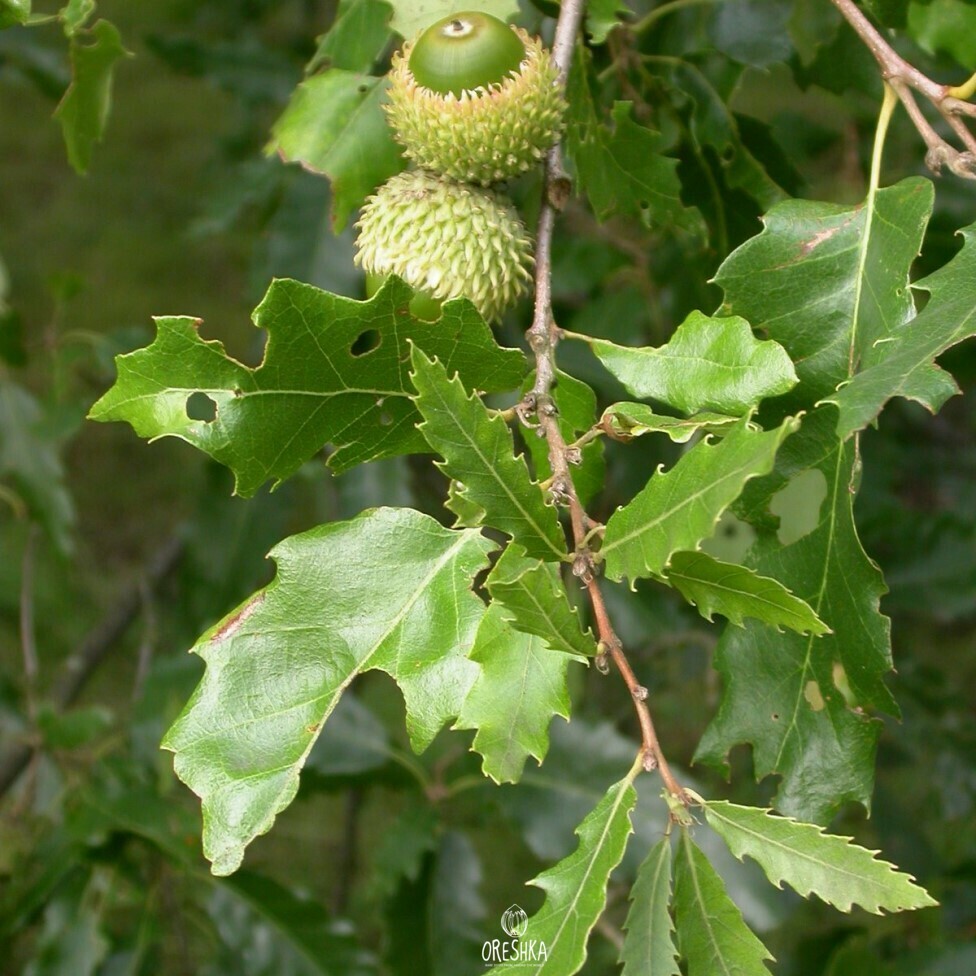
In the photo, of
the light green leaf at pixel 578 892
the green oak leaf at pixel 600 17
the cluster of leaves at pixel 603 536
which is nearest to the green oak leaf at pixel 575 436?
the cluster of leaves at pixel 603 536

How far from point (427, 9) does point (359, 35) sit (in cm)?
15

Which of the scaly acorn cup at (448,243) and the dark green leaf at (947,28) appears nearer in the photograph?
the scaly acorn cup at (448,243)

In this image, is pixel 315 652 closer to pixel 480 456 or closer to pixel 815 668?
pixel 480 456

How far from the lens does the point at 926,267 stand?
187cm

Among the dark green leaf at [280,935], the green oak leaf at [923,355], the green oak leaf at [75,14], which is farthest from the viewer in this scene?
the dark green leaf at [280,935]

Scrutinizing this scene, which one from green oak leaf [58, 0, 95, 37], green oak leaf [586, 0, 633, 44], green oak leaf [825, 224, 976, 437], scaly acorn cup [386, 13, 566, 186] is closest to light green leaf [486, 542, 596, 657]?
green oak leaf [825, 224, 976, 437]

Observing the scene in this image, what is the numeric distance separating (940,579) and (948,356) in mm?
420

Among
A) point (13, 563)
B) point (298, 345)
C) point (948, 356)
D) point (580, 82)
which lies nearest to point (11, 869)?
point (13, 563)

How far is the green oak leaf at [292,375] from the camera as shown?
90cm

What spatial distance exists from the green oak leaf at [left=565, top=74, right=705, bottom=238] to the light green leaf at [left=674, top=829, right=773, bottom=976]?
60cm

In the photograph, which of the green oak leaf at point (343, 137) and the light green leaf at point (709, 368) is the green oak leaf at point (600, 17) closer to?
the green oak leaf at point (343, 137)

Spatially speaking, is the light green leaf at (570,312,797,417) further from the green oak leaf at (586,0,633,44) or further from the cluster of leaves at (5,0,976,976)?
the green oak leaf at (586,0,633,44)

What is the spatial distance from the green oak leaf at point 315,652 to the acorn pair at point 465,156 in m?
0.23

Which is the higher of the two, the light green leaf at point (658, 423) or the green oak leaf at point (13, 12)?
the green oak leaf at point (13, 12)
